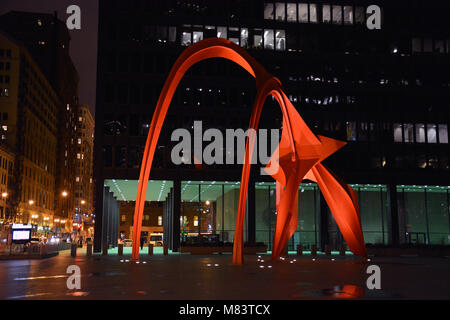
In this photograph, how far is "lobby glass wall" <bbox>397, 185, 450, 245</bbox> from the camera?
151ft

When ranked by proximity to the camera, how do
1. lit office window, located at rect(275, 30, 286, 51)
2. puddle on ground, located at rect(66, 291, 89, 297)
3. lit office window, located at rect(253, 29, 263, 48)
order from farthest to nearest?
lit office window, located at rect(275, 30, 286, 51) → lit office window, located at rect(253, 29, 263, 48) → puddle on ground, located at rect(66, 291, 89, 297)

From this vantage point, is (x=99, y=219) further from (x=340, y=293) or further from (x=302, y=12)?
(x=340, y=293)

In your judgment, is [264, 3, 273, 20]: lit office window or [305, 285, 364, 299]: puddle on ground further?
[264, 3, 273, 20]: lit office window

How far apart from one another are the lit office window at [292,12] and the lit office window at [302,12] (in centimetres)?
41

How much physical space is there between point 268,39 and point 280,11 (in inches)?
123

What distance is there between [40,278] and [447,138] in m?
40.7

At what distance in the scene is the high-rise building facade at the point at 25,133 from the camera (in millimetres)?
83625

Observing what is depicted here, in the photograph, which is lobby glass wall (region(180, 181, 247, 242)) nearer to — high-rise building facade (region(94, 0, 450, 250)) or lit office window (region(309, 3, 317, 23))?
high-rise building facade (region(94, 0, 450, 250))

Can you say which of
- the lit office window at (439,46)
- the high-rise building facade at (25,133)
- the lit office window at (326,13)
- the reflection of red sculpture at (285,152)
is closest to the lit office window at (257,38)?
the lit office window at (326,13)

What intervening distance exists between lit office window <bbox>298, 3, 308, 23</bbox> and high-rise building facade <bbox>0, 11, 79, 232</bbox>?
91.0 m

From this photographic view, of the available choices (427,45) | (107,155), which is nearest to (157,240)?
(107,155)

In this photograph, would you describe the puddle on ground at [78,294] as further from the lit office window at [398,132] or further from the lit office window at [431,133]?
the lit office window at [431,133]

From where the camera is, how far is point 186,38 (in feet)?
141

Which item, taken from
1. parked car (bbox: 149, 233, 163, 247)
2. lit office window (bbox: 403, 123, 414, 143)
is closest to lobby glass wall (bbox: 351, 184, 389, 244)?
lit office window (bbox: 403, 123, 414, 143)
